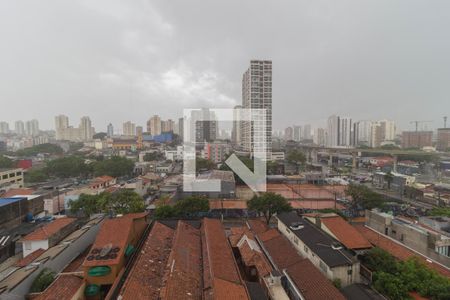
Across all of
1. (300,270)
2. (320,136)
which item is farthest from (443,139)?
(300,270)

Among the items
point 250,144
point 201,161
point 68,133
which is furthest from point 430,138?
point 68,133

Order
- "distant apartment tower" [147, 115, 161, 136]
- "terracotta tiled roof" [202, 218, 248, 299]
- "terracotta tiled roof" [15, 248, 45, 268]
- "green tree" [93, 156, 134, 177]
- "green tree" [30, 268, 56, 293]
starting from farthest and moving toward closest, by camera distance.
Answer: "distant apartment tower" [147, 115, 161, 136] < "green tree" [93, 156, 134, 177] < "terracotta tiled roof" [15, 248, 45, 268] < "green tree" [30, 268, 56, 293] < "terracotta tiled roof" [202, 218, 248, 299]

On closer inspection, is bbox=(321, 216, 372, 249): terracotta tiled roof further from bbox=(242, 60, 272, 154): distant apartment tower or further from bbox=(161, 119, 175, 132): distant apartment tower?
bbox=(161, 119, 175, 132): distant apartment tower

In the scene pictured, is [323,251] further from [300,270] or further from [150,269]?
[150,269]

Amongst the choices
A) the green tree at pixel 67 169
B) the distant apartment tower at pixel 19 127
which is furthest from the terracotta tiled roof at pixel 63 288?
the distant apartment tower at pixel 19 127

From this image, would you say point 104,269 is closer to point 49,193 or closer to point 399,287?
point 399,287

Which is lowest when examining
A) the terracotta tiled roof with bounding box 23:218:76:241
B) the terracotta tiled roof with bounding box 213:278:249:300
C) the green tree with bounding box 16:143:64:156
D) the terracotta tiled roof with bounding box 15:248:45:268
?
the terracotta tiled roof with bounding box 15:248:45:268

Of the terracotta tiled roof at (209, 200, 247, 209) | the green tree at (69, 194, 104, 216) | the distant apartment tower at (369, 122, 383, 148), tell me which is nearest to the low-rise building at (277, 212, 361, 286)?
the terracotta tiled roof at (209, 200, 247, 209)
